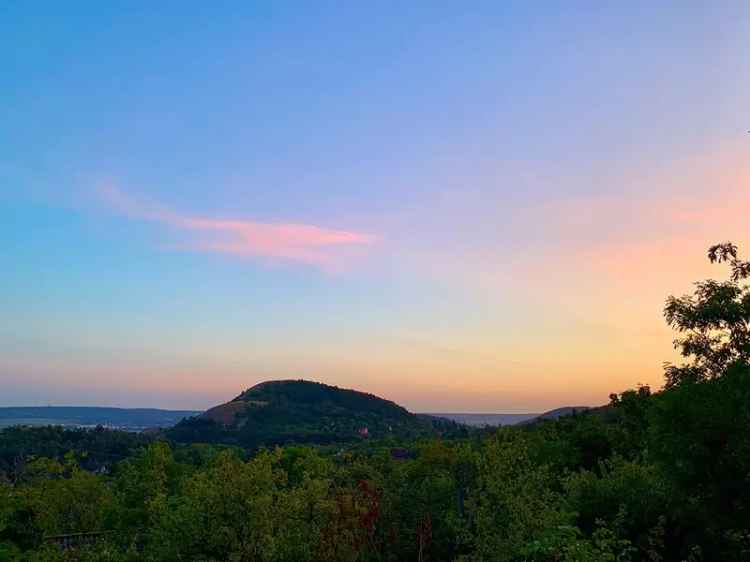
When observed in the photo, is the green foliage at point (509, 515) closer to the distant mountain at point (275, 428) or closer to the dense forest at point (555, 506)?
the dense forest at point (555, 506)

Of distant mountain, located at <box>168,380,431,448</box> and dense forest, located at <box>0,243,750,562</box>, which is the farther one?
distant mountain, located at <box>168,380,431,448</box>

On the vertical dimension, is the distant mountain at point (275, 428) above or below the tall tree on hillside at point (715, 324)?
below

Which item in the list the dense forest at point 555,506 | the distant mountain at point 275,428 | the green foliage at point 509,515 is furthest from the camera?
the distant mountain at point 275,428

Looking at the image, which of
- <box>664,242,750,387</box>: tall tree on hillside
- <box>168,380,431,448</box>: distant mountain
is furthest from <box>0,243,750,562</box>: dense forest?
<box>168,380,431,448</box>: distant mountain

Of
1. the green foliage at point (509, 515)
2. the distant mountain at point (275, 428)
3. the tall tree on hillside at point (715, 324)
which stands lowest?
the distant mountain at point (275, 428)

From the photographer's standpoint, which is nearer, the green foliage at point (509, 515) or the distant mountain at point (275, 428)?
the green foliage at point (509, 515)

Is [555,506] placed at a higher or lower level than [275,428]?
higher

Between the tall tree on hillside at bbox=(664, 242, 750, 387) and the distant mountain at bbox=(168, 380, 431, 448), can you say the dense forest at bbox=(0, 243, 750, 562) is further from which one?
the distant mountain at bbox=(168, 380, 431, 448)

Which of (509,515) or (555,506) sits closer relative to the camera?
(509,515)

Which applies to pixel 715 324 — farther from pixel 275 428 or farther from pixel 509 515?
pixel 275 428

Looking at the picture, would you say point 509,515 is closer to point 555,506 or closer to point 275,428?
point 555,506

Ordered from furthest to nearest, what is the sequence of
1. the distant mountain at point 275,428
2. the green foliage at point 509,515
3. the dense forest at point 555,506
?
the distant mountain at point 275,428
the green foliage at point 509,515
the dense forest at point 555,506

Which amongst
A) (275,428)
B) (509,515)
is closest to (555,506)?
(509,515)

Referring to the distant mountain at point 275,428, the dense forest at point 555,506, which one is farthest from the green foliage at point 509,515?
the distant mountain at point 275,428
